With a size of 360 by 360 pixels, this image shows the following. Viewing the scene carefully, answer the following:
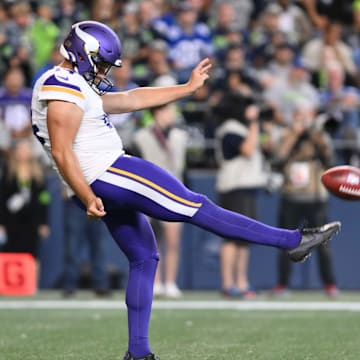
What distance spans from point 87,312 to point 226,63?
12.8 feet

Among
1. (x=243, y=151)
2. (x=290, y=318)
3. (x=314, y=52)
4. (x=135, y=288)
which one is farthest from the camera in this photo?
(x=314, y=52)

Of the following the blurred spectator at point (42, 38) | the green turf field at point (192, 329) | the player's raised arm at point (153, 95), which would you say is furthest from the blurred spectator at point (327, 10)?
the player's raised arm at point (153, 95)

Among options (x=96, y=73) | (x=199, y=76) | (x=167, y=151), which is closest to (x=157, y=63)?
(x=167, y=151)

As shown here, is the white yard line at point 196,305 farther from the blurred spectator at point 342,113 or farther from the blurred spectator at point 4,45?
the blurred spectator at point 4,45

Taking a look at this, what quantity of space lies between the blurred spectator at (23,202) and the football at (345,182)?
20.0ft

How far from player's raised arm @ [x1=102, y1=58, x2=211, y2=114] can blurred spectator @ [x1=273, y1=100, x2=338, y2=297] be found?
528cm

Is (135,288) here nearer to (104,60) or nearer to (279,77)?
(104,60)

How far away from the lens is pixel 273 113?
12812mm

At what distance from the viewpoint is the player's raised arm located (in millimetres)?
6371

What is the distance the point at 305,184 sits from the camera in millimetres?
11711

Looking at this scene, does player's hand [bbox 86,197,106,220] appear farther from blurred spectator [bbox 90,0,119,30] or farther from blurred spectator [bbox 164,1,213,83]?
blurred spectator [bbox 90,0,119,30]

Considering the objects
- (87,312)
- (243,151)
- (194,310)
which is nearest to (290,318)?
(194,310)

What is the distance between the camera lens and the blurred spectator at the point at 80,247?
11445mm

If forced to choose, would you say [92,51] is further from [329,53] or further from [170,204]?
[329,53]
